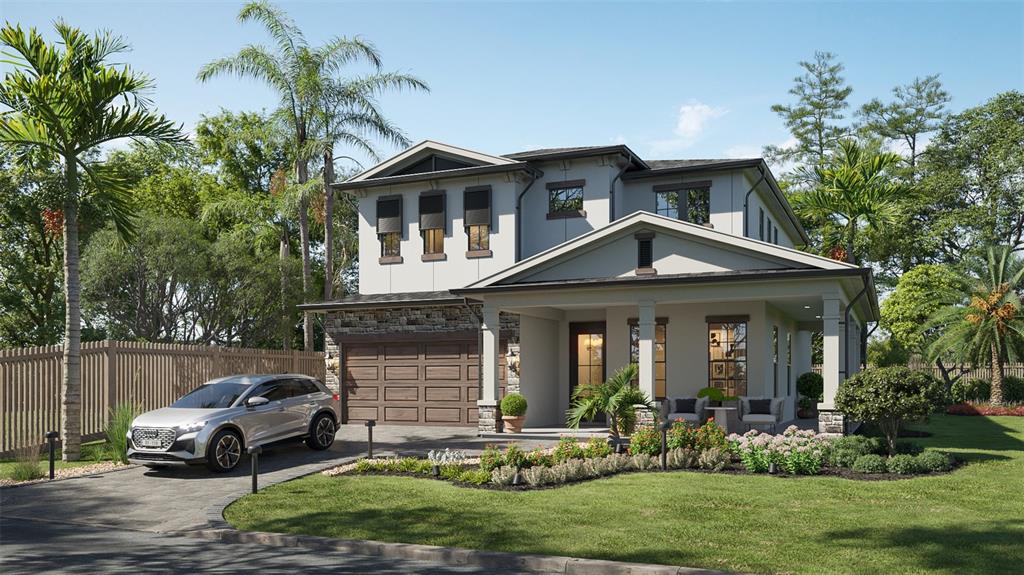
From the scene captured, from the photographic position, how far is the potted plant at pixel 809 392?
25.8 metres

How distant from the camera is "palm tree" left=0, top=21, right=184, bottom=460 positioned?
52.4 ft

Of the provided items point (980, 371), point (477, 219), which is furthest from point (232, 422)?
point (980, 371)

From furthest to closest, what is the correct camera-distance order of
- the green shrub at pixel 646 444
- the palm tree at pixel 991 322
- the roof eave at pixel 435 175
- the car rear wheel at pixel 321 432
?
1. the palm tree at pixel 991 322
2. the roof eave at pixel 435 175
3. the car rear wheel at pixel 321 432
4. the green shrub at pixel 646 444

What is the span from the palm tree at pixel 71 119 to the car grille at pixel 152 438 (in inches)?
93.9

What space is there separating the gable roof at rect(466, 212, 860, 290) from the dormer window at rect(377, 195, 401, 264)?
16.6 feet

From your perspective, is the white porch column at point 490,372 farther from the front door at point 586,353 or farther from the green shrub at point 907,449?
the green shrub at point 907,449

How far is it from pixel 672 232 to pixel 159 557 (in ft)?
43.1

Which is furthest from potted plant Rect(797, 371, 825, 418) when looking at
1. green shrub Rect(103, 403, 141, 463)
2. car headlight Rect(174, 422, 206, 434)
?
green shrub Rect(103, 403, 141, 463)

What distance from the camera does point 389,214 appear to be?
2498cm

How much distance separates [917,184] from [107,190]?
41195 millimetres

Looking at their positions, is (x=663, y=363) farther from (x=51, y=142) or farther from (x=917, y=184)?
(x=917, y=184)

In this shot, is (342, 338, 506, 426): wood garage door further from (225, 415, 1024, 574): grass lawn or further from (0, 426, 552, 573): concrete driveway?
(225, 415, 1024, 574): grass lawn

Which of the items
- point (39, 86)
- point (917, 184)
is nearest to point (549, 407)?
point (39, 86)

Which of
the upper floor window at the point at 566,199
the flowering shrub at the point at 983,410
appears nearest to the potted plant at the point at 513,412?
the upper floor window at the point at 566,199
